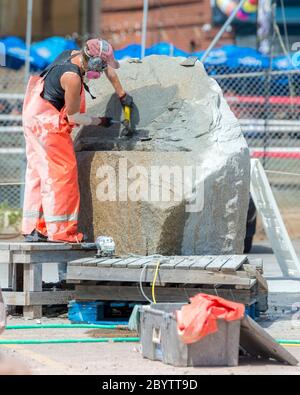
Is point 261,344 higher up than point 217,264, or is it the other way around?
point 217,264

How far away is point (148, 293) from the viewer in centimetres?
787

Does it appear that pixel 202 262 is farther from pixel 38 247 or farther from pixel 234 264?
pixel 38 247

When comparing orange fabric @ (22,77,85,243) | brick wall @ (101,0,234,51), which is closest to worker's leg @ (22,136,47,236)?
orange fabric @ (22,77,85,243)

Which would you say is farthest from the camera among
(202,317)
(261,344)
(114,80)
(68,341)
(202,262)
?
(114,80)

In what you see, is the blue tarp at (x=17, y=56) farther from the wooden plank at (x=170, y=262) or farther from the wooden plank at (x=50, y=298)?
the wooden plank at (x=170, y=262)

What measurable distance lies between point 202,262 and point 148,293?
0.50 m

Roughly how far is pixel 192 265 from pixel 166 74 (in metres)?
2.53

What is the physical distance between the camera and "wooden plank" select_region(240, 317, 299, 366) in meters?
6.37

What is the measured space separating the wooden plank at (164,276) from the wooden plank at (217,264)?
4cm

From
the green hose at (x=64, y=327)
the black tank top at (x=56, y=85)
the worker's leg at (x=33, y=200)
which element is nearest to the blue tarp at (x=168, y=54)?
the black tank top at (x=56, y=85)

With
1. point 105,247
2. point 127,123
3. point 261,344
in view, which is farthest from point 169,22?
point 261,344

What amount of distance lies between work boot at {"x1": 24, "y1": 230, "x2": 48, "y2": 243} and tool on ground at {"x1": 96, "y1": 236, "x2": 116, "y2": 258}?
0.52 meters

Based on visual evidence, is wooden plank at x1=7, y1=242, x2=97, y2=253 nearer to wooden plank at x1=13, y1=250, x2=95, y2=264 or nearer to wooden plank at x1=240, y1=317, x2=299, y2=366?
wooden plank at x1=13, y1=250, x2=95, y2=264
